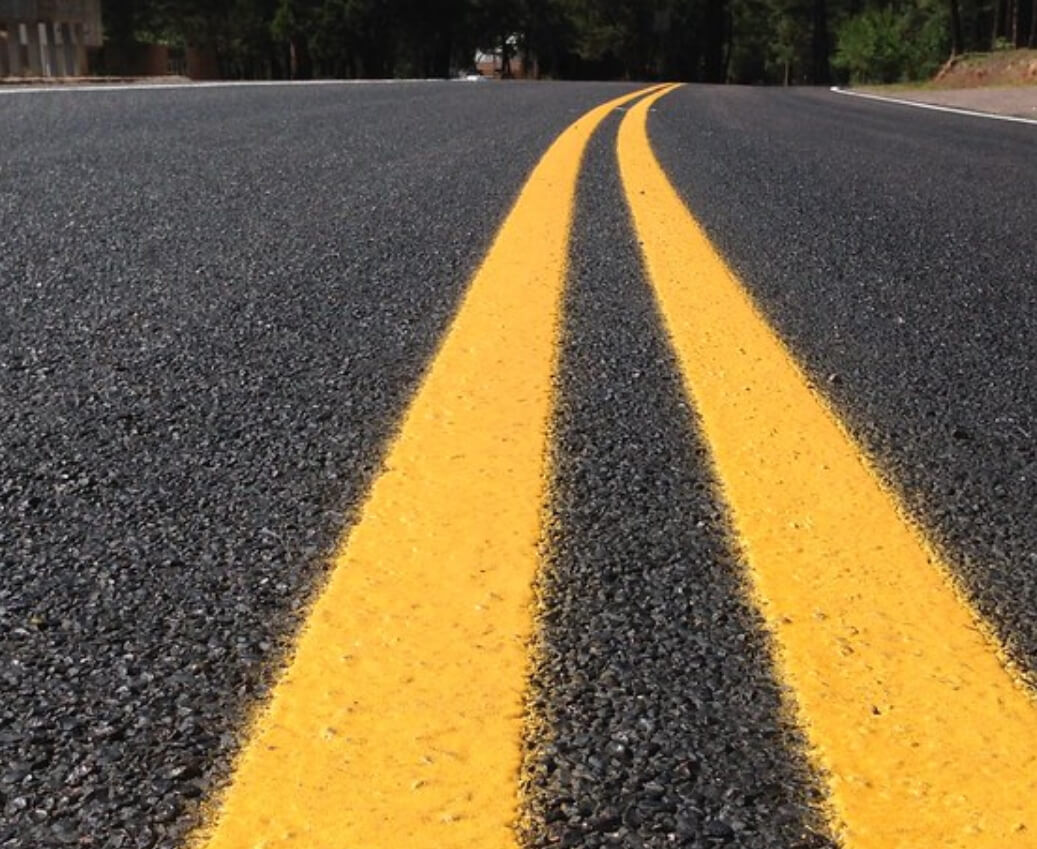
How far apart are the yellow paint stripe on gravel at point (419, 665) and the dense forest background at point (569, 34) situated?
38.6 meters

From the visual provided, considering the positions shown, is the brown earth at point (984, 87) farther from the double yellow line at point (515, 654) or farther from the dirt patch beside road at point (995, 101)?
the double yellow line at point (515, 654)

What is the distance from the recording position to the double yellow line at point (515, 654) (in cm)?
78

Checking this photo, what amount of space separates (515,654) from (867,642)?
290mm

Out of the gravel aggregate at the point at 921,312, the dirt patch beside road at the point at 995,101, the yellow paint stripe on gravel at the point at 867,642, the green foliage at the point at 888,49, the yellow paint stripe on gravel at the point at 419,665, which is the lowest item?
the dirt patch beside road at the point at 995,101

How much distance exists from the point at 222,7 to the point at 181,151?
155 ft

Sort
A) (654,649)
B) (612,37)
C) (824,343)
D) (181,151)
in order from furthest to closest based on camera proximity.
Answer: (612,37) < (181,151) < (824,343) < (654,649)

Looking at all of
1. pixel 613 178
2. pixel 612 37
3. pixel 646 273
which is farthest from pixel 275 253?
pixel 612 37

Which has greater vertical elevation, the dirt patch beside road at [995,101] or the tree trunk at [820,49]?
the tree trunk at [820,49]

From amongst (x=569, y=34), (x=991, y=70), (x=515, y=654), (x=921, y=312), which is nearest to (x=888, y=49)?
(x=991, y=70)

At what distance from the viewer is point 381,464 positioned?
141 cm

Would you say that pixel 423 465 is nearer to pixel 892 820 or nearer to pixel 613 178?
pixel 892 820

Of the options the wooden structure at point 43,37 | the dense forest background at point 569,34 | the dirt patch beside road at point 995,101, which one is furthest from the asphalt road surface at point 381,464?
the dense forest background at point 569,34

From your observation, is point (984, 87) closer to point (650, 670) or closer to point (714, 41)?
point (650, 670)

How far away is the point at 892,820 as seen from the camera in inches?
30.6
